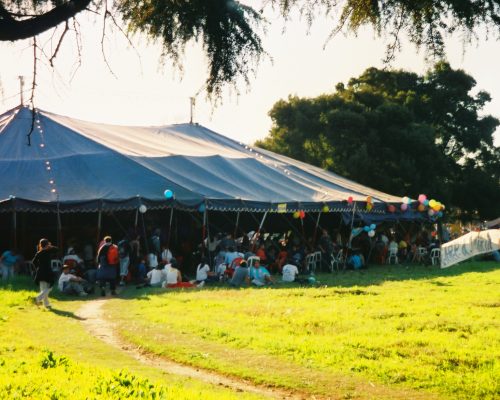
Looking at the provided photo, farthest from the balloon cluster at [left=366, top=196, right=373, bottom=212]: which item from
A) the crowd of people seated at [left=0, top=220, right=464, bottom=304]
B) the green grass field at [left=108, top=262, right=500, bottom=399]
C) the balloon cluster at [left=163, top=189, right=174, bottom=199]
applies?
the green grass field at [left=108, top=262, right=500, bottom=399]

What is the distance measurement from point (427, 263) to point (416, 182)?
12456mm

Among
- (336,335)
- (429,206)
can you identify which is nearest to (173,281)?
(336,335)

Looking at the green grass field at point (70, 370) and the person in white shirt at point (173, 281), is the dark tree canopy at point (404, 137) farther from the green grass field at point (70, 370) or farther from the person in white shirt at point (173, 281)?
the green grass field at point (70, 370)

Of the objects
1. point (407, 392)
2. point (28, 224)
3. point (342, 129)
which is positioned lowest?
point (407, 392)

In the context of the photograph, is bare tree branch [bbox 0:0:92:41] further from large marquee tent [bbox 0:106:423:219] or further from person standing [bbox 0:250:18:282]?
A: person standing [bbox 0:250:18:282]

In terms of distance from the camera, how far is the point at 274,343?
9.05 metres

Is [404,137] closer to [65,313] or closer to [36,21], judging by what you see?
[65,313]

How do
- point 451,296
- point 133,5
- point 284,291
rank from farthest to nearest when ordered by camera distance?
1. point 284,291
2. point 451,296
3. point 133,5

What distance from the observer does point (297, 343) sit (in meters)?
9.05

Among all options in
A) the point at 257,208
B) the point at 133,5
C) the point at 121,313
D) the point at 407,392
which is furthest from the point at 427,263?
the point at 133,5

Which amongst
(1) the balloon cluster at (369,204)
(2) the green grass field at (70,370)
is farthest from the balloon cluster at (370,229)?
(2) the green grass field at (70,370)

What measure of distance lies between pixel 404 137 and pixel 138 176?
62.5ft

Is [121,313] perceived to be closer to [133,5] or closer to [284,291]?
[284,291]

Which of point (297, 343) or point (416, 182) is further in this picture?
point (416, 182)
